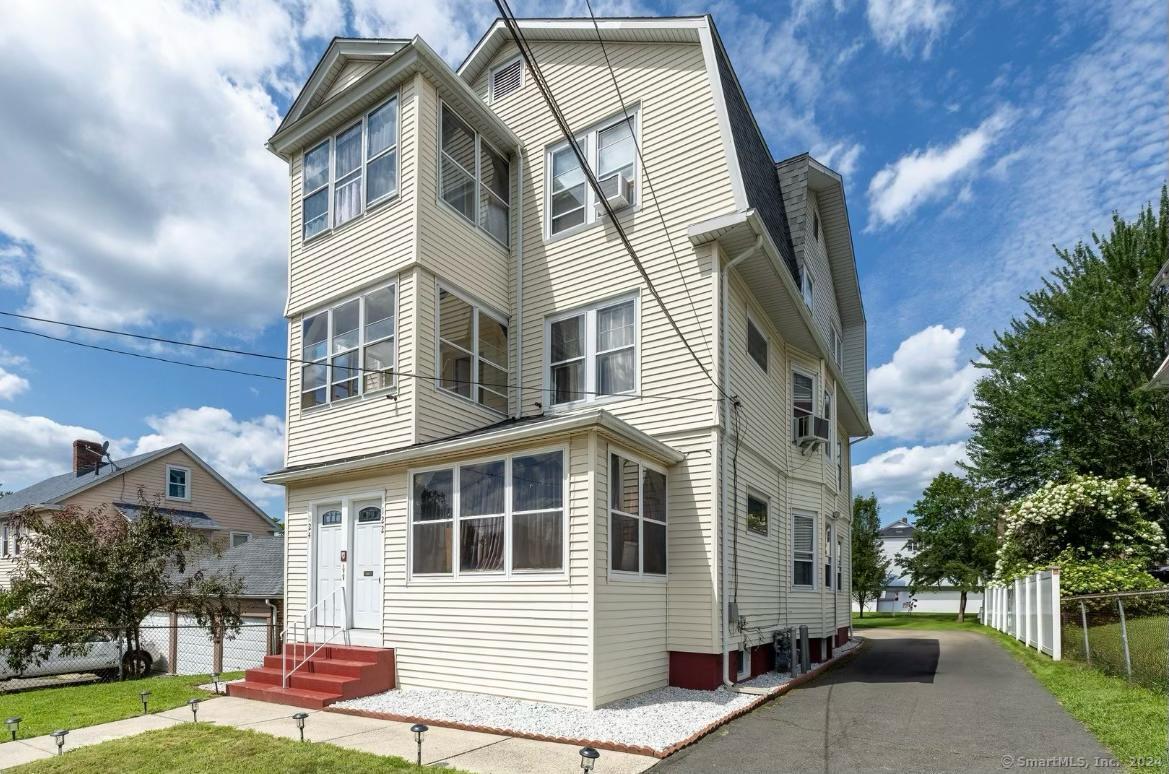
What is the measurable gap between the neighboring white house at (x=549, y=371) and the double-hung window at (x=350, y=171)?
52 millimetres

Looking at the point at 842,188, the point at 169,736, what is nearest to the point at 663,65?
the point at 842,188

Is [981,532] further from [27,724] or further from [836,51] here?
[27,724]

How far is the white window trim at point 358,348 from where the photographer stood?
11398mm

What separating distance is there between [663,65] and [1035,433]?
22145mm

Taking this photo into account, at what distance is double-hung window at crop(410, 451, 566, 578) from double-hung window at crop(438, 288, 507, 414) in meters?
1.98

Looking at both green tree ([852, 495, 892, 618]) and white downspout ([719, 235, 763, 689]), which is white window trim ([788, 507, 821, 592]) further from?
green tree ([852, 495, 892, 618])

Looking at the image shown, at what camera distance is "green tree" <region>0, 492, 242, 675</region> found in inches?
555

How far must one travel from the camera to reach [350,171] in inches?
498

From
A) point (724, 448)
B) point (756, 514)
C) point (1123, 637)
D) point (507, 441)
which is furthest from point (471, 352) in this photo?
point (1123, 637)

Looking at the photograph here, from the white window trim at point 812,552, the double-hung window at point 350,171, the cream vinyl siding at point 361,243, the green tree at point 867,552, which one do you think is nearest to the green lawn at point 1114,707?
the white window trim at point 812,552

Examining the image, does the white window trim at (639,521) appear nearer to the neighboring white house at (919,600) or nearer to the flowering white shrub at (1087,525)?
the flowering white shrub at (1087,525)

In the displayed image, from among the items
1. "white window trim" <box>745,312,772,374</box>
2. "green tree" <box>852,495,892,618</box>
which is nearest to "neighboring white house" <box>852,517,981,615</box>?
"green tree" <box>852,495,892,618</box>

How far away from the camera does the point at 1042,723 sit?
8008 millimetres

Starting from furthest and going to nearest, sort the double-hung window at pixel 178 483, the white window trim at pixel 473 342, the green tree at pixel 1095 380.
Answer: the double-hung window at pixel 178 483 < the green tree at pixel 1095 380 < the white window trim at pixel 473 342
